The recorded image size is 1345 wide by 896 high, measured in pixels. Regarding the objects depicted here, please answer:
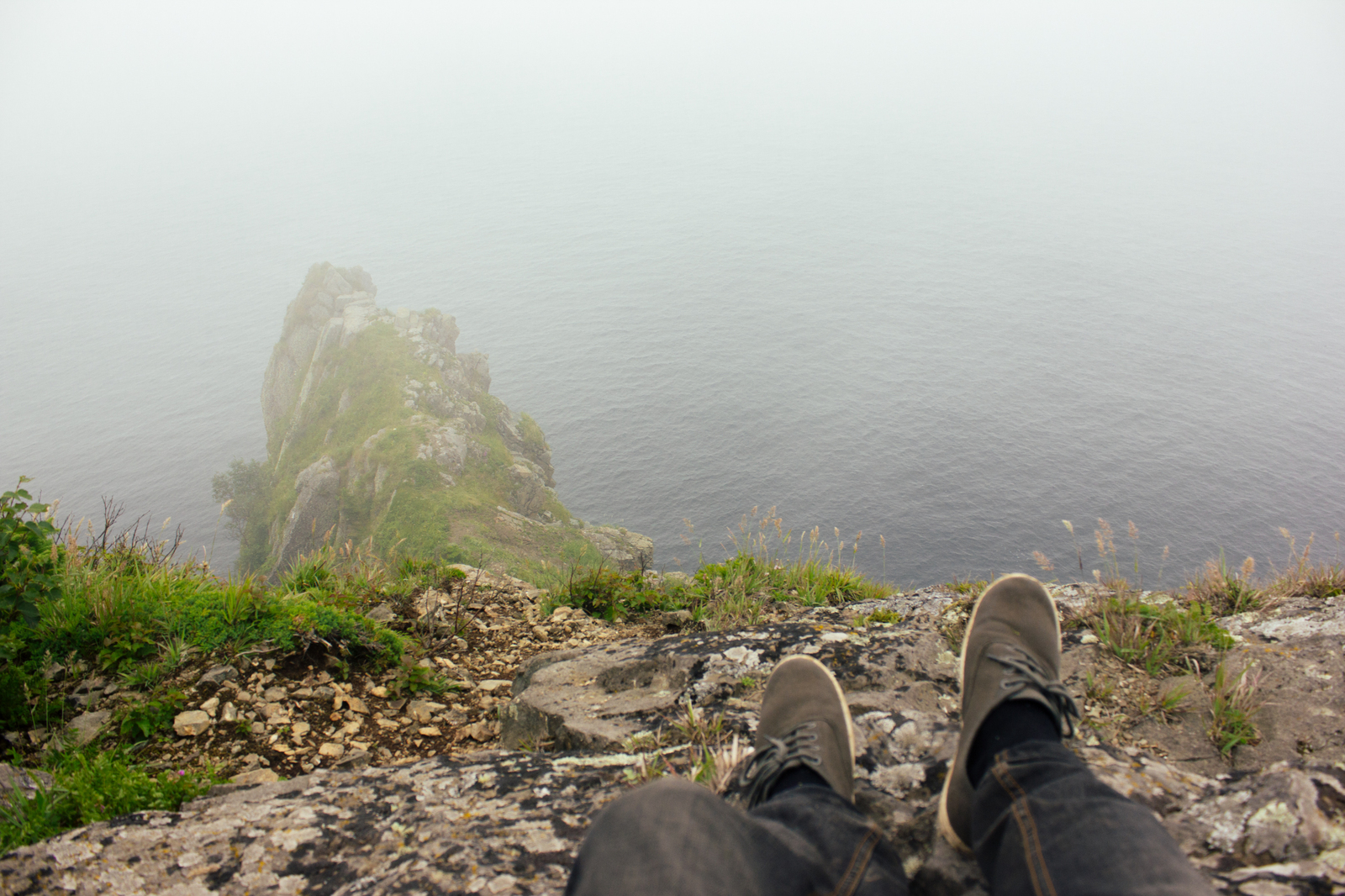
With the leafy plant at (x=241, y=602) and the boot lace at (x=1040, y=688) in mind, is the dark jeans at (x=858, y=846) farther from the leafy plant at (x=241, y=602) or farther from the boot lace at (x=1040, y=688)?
the leafy plant at (x=241, y=602)

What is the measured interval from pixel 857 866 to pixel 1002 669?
135 cm

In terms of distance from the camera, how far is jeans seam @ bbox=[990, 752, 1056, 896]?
198cm

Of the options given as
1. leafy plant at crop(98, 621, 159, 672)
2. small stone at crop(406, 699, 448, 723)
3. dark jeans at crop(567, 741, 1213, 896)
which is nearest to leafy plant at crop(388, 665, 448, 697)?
small stone at crop(406, 699, 448, 723)

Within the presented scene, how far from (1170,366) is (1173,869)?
5366 inches

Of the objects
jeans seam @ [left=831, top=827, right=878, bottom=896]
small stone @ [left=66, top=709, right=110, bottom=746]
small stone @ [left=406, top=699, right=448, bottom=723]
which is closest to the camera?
jeans seam @ [left=831, top=827, right=878, bottom=896]

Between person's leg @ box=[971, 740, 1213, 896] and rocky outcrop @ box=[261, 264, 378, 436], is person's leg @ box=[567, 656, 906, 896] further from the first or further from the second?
rocky outcrop @ box=[261, 264, 378, 436]

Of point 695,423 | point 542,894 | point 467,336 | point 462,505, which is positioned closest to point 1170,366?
point 695,423

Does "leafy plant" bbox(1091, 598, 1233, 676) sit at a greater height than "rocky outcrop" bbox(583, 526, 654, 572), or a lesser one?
greater

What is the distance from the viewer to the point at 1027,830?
2168 millimetres

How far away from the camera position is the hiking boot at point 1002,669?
260 cm

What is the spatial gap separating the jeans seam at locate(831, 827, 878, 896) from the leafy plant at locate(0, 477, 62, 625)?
5.06 metres

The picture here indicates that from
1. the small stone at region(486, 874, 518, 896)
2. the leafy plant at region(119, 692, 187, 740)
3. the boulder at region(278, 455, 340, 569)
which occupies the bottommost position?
the boulder at region(278, 455, 340, 569)

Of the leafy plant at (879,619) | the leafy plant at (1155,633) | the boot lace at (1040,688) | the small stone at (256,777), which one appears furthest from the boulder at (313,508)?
the boot lace at (1040,688)

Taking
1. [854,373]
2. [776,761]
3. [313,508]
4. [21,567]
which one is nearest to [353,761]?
[21,567]
